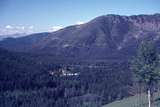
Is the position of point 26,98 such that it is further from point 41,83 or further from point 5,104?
point 41,83

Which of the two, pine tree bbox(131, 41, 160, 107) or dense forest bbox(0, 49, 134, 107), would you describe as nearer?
pine tree bbox(131, 41, 160, 107)

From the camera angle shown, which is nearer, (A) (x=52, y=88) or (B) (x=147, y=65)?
(B) (x=147, y=65)

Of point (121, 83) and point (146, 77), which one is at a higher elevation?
point (146, 77)

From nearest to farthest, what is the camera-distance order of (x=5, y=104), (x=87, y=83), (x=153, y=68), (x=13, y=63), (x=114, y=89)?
1. (x=153, y=68)
2. (x=5, y=104)
3. (x=114, y=89)
4. (x=87, y=83)
5. (x=13, y=63)

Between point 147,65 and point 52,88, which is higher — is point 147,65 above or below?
above

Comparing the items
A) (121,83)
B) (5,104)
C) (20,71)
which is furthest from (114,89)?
(20,71)

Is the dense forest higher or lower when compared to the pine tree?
lower

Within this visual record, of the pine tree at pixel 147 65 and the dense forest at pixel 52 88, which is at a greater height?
the pine tree at pixel 147 65

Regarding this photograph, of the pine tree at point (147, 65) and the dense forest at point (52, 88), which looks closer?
the pine tree at point (147, 65)
